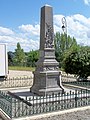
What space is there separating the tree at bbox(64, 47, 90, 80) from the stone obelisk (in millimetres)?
6426

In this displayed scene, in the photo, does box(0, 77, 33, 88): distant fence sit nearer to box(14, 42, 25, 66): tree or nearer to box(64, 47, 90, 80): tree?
box(64, 47, 90, 80): tree

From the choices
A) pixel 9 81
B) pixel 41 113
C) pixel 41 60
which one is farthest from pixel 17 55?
Answer: pixel 41 113

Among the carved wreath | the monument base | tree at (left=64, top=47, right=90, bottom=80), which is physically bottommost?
the monument base

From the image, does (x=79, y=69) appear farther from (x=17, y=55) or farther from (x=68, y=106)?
(x=17, y=55)

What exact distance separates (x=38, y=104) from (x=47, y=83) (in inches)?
95.9

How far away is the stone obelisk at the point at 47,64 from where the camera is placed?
12.1 metres

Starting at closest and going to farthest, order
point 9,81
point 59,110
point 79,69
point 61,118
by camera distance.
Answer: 1. point 61,118
2. point 59,110
3. point 79,69
4. point 9,81

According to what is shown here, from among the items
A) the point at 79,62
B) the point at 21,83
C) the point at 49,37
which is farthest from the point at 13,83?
the point at 49,37

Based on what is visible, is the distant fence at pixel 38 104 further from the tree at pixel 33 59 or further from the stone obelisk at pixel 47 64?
the tree at pixel 33 59

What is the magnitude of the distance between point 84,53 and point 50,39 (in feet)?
23.4

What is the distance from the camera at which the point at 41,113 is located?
8898 mm

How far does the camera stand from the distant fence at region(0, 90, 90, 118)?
343 inches

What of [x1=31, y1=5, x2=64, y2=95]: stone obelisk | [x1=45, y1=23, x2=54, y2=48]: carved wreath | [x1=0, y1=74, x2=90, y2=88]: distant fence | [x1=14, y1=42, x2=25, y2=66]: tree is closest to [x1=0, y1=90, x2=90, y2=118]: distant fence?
[x1=31, y1=5, x2=64, y2=95]: stone obelisk

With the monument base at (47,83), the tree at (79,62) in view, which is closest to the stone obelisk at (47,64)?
the monument base at (47,83)
